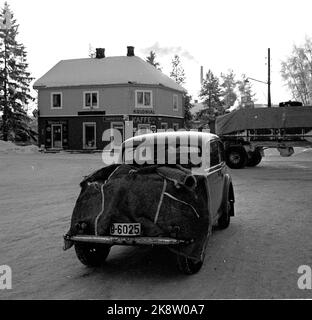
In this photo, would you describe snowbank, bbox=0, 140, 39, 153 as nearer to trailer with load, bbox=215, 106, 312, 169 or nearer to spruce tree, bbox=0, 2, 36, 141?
spruce tree, bbox=0, 2, 36, 141

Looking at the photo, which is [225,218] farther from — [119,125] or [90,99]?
[90,99]

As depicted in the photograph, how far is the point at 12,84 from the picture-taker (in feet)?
161

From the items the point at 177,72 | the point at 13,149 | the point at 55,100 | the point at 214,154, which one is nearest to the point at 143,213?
the point at 214,154

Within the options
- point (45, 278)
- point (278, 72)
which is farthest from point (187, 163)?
point (278, 72)

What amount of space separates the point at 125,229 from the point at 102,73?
40.6 meters

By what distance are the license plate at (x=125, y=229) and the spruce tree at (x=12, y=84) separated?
1808 inches

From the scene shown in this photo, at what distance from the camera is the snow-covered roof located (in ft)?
141

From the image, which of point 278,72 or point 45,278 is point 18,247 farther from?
point 278,72

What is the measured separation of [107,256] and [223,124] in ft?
58.4

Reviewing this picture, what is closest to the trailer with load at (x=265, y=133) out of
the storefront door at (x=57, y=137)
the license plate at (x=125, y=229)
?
the license plate at (x=125, y=229)

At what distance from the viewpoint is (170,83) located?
1841 inches

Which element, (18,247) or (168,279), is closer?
(168,279)

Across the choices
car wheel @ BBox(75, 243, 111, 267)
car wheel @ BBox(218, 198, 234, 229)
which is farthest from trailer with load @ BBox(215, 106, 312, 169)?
car wheel @ BBox(75, 243, 111, 267)
